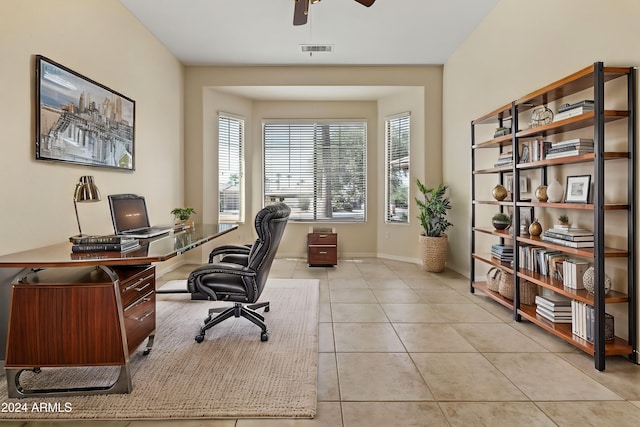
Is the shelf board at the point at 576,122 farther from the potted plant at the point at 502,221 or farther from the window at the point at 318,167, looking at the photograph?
the window at the point at 318,167

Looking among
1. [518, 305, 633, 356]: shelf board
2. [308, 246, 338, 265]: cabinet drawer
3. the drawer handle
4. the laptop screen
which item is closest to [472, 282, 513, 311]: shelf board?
[518, 305, 633, 356]: shelf board

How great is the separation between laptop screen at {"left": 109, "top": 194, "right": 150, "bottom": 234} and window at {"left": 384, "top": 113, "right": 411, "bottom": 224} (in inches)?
164

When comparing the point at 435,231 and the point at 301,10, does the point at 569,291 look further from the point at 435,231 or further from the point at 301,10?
the point at 301,10

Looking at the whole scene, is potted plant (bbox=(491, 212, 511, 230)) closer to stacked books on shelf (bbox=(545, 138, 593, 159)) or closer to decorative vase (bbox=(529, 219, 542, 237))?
decorative vase (bbox=(529, 219, 542, 237))

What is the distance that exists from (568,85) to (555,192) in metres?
0.80

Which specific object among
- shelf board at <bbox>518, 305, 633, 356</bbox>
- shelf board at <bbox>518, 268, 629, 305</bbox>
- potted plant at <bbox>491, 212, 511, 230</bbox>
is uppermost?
potted plant at <bbox>491, 212, 511, 230</bbox>

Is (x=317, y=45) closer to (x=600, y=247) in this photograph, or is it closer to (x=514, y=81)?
(x=514, y=81)

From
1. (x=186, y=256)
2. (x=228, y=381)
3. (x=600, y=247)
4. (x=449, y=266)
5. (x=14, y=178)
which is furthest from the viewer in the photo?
(x=186, y=256)

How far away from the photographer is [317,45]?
15.5ft

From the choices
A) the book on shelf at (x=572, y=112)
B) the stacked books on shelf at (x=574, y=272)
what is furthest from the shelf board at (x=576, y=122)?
the stacked books on shelf at (x=574, y=272)

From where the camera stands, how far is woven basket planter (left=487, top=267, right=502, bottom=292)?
11.8ft

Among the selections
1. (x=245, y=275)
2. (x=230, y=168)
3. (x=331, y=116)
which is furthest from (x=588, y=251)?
(x=230, y=168)

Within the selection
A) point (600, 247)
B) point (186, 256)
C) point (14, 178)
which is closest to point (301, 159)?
point (186, 256)

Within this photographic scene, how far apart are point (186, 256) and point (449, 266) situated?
427cm
